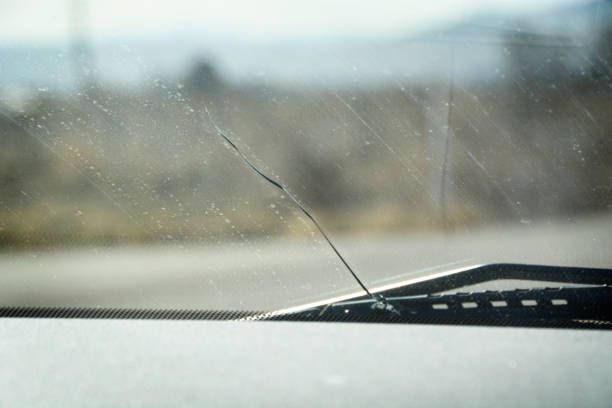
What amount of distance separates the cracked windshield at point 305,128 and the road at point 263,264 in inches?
0.4

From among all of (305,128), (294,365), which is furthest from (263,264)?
(294,365)

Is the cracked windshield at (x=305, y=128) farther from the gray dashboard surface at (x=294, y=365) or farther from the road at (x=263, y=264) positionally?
the gray dashboard surface at (x=294, y=365)

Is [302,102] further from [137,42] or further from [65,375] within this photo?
[65,375]

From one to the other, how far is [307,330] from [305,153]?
0.87 metres

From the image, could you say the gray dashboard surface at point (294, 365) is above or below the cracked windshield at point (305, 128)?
below

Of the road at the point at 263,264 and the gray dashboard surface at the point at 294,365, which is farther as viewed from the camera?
the road at the point at 263,264

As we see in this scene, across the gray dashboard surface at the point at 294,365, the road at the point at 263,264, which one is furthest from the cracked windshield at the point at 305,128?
the gray dashboard surface at the point at 294,365

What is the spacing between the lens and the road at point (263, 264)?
329cm

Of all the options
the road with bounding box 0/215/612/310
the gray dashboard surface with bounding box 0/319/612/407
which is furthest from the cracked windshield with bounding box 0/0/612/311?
the gray dashboard surface with bounding box 0/319/612/407

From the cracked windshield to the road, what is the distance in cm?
1

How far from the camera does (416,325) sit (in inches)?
119

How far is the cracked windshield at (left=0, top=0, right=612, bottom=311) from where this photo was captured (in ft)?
10.9

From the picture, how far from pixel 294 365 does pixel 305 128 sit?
1.16m

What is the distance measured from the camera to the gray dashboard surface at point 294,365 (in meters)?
2.51
